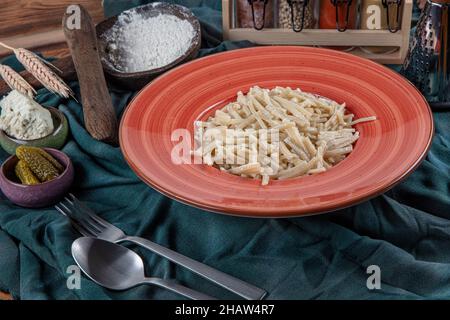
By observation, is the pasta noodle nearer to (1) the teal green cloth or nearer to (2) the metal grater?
(1) the teal green cloth

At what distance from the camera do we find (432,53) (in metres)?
1.59

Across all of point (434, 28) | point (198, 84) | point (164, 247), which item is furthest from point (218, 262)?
point (434, 28)

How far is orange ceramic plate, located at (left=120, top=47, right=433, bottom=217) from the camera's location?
1164 millimetres

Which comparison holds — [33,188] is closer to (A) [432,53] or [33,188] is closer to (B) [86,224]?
(B) [86,224]

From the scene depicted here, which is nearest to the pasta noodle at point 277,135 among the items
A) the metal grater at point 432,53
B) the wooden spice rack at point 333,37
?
the metal grater at point 432,53

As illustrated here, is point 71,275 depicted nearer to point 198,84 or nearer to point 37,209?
point 37,209

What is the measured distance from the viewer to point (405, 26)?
1813 mm

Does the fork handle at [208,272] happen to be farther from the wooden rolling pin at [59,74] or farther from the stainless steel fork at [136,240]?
the wooden rolling pin at [59,74]

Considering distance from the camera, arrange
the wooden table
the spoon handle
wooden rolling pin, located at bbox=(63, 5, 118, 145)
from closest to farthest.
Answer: the spoon handle → wooden rolling pin, located at bbox=(63, 5, 118, 145) → the wooden table

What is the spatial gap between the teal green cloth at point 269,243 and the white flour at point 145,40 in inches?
17.8

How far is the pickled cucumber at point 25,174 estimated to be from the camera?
4.42 feet

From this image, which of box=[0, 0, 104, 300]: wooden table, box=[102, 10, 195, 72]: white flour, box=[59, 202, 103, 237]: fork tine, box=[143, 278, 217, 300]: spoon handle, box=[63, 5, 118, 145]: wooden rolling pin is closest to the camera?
box=[143, 278, 217, 300]: spoon handle

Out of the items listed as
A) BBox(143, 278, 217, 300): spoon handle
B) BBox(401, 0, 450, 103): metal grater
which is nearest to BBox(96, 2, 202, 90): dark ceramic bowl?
BBox(401, 0, 450, 103): metal grater

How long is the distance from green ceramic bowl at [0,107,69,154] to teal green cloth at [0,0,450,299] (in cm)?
15
